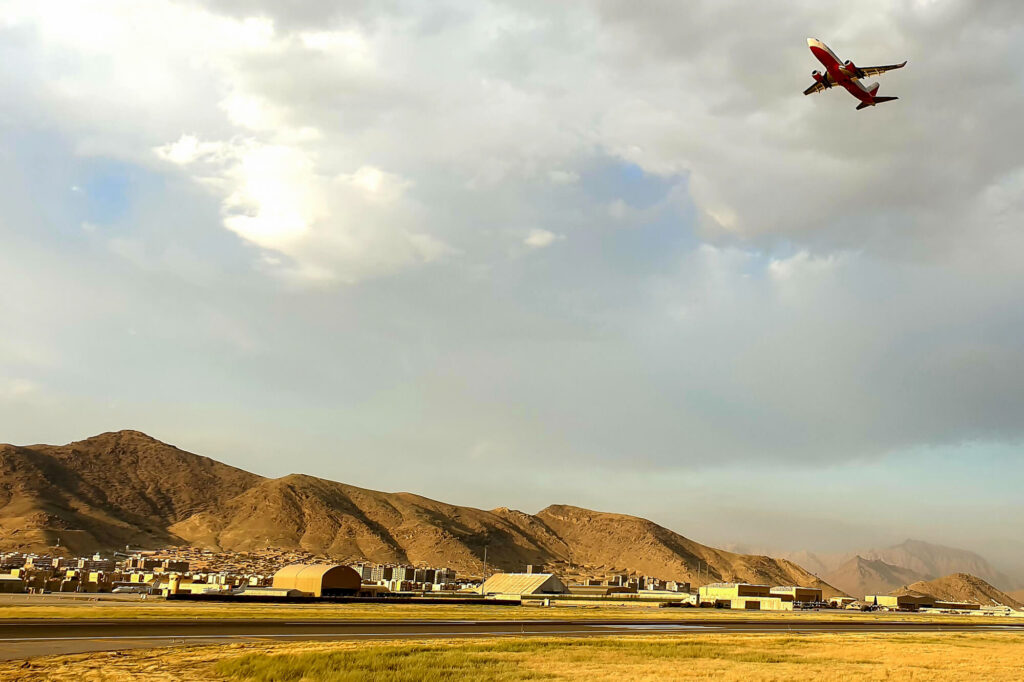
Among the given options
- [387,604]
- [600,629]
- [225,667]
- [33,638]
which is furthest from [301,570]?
[225,667]

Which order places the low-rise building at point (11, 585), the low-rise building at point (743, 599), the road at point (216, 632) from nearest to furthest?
the road at point (216, 632)
the low-rise building at point (11, 585)
the low-rise building at point (743, 599)

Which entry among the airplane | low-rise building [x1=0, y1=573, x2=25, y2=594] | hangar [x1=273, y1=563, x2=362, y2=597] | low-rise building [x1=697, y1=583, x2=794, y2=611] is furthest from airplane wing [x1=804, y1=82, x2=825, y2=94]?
low-rise building [x1=0, y1=573, x2=25, y2=594]

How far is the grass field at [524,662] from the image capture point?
3512 cm

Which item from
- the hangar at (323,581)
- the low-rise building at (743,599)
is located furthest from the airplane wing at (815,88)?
the low-rise building at (743,599)

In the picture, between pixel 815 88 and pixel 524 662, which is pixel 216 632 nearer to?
pixel 524 662

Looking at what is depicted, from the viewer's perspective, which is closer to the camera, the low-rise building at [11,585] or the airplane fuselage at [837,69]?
the airplane fuselage at [837,69]

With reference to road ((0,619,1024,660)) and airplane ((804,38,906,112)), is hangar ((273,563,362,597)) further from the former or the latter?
airplane ((804,38,906,112))

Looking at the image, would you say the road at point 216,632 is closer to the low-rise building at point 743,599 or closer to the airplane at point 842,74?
the airplane at point 842,74

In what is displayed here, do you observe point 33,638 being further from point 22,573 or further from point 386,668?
point 22,573

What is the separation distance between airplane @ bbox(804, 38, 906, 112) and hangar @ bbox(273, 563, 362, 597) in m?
112

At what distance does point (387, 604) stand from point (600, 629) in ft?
180

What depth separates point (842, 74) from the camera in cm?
6203

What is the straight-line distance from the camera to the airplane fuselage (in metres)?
61.8

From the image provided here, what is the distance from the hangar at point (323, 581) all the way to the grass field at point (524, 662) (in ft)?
308
